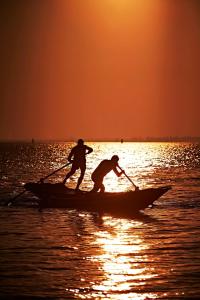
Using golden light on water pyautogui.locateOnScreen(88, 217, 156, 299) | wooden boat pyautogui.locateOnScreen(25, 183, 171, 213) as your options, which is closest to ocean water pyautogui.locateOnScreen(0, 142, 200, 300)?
golden light on water pyautogui.locateOnScreen(88, 217, 156, 299)

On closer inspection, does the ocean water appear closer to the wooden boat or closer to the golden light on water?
the golden light on water

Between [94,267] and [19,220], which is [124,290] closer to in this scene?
[94,267]

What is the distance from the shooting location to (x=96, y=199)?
76.3 feet

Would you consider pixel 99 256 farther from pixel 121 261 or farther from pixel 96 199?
pixel 96 199

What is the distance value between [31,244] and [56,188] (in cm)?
862

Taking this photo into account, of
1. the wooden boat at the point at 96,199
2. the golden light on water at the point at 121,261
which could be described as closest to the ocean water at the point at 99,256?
the golden light on water at the point at 121,261

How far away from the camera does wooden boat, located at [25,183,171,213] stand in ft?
74.5

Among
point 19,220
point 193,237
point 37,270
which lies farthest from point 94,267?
point 19,220

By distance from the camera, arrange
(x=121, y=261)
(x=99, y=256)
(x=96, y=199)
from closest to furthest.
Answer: (x=121, y=261), (x=99, y=256), (x=96, y=199)

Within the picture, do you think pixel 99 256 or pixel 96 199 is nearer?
pixel 99 256

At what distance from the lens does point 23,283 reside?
11.9 m

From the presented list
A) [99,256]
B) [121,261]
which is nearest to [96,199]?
[99,256]

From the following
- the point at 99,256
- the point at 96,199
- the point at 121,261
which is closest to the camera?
the point at 121,261

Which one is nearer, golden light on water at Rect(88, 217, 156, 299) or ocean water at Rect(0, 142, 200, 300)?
ocean water at Rect(0, 142, 200, 300)
